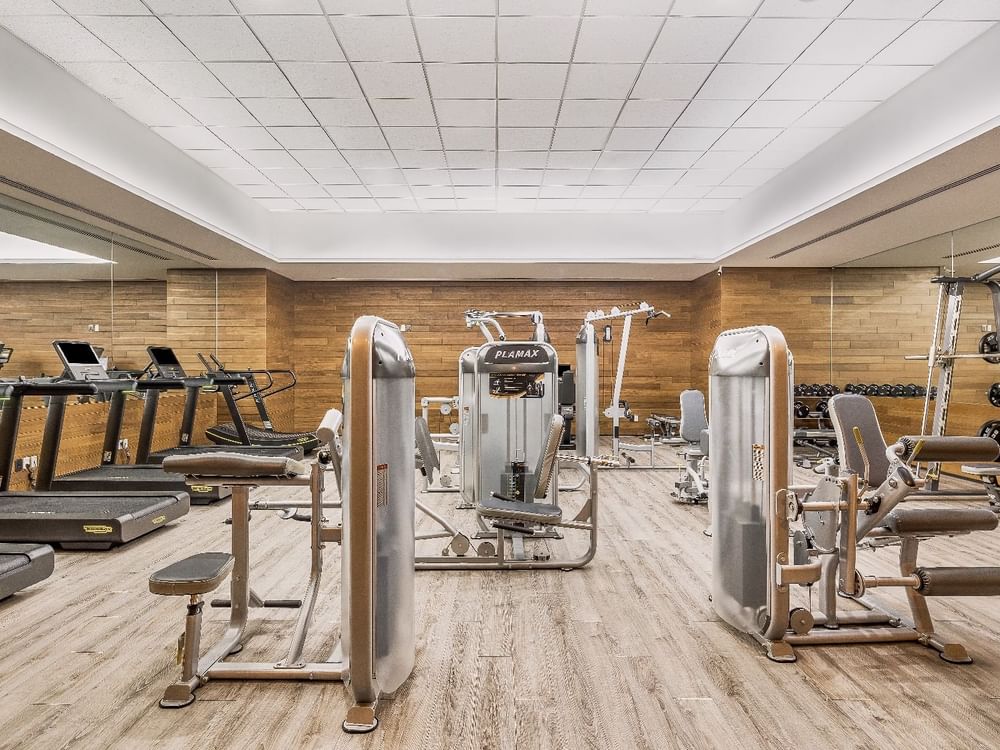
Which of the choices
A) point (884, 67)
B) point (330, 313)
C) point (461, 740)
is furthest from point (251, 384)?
point (884, 67)

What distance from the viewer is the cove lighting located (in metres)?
5.38

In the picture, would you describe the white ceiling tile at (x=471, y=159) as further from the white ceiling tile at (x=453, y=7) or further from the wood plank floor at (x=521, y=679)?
the wood plank floor at (x=521, y=679)

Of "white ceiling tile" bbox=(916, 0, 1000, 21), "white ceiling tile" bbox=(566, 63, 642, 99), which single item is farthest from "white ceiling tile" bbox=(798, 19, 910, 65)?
"white ceiling tile" bbox=(566, 63, 642, 99)

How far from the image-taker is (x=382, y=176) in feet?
22.0

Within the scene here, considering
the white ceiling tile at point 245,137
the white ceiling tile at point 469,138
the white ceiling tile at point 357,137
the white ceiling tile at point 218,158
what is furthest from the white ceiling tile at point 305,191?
the white ceiling tile at point 469,138

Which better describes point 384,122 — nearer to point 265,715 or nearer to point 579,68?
point 579,68

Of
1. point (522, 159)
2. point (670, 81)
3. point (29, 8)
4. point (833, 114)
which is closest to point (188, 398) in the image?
point (29, 8)

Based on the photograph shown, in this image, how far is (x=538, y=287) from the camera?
9.95 metres

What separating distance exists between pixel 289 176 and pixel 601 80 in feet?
12.6

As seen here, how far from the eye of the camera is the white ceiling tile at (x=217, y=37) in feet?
12.1

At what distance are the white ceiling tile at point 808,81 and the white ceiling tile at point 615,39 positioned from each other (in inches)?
44.3

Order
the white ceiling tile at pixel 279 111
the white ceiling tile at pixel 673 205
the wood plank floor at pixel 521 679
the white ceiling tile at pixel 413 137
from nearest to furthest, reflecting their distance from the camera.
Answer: the wood plank floor at pixel 521 679
the white ceiling tile at pixel 279 111
the white ceiling tile at pixel 413 137
the white ceiling tile at pixel 673 205

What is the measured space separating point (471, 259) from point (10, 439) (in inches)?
218

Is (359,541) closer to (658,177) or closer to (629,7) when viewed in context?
(629,7)
